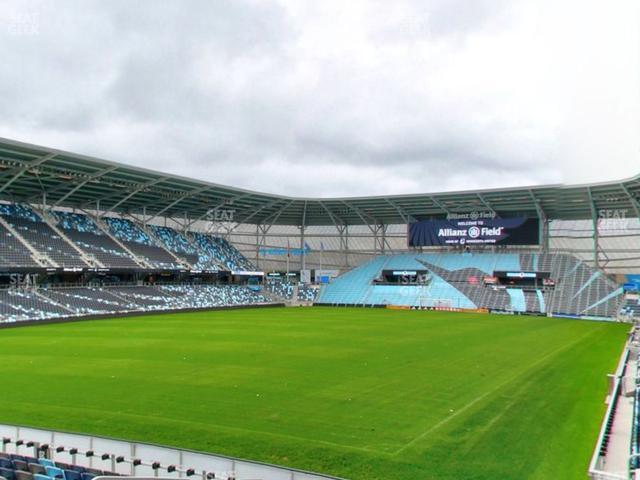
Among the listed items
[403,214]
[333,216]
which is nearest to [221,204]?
[333,216]

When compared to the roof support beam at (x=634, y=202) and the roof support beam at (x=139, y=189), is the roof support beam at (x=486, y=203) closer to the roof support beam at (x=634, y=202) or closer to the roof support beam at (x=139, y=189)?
the roof support beam at (x=634, y=202)

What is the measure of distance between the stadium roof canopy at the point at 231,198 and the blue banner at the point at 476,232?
1628mm

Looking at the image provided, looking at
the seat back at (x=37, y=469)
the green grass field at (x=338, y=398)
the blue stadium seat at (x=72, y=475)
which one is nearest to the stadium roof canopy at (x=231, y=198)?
the green grass field at (x=338, y=398)

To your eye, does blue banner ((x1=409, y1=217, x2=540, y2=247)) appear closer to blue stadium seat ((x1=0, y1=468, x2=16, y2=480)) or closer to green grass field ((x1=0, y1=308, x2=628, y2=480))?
green grass field ((x1=0, y1=308, x2=628, y2=480))

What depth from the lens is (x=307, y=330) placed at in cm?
3409

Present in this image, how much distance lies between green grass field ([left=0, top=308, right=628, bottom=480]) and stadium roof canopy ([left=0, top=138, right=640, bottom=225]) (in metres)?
18.1

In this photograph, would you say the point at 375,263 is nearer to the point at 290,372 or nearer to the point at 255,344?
the point at 255,344

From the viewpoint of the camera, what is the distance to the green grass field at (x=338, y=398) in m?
11.0

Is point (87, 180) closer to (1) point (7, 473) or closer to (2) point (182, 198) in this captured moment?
(2) point (182, 198)

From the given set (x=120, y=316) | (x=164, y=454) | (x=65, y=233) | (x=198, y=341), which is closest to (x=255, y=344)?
(x=198, y=341)

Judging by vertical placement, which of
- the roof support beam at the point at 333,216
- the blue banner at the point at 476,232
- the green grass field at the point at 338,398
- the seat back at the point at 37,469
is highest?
the roof support beam at the point at 333,216

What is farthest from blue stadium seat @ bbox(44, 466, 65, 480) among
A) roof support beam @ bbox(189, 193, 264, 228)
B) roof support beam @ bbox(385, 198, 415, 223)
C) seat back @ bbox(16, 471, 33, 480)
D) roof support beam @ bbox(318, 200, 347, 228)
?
roof support beam @ bbox(318, 200, 347, 228)

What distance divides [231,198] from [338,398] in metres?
45.9

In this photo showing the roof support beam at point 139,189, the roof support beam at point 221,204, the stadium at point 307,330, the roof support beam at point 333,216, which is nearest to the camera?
the stadium at point 307,330
